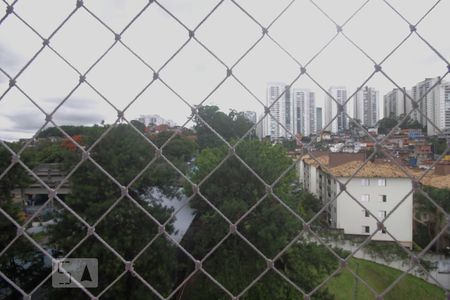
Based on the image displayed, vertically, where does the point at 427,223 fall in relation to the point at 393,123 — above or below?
above

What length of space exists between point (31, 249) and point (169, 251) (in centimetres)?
138

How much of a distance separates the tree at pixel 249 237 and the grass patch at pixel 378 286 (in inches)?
40.8

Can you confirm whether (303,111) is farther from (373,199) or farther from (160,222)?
(373,199)

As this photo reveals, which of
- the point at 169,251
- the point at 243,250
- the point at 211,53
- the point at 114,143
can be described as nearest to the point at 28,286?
the point at 169,251

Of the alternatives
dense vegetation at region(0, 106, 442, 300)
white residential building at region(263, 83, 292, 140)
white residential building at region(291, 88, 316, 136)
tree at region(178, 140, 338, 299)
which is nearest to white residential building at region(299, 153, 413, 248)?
tree at region(178, 140, 338, 299)

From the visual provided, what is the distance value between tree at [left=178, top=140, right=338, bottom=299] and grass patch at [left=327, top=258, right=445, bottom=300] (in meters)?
1.04

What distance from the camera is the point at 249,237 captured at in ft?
11.7

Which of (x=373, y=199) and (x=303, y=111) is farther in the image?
(x=373, y=199)

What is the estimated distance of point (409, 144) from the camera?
1.42 meters

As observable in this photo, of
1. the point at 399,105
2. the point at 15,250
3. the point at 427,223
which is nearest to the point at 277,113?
the point at 399,105

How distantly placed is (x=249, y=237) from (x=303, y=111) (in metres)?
2.09

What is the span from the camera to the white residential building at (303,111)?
1700mm

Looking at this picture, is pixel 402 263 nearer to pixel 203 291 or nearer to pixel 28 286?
pixel 203 291

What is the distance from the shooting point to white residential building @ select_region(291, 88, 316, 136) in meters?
1.70
